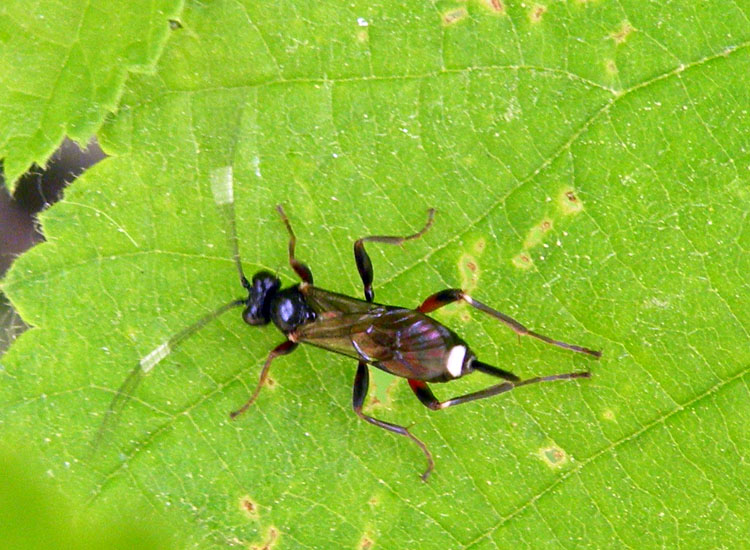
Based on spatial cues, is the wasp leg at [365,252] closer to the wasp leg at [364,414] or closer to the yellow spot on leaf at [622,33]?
the wasp leg at [364,414]

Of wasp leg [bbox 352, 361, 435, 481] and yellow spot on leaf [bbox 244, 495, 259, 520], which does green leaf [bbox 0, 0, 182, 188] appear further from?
yellow spot on leaf [bbox 244, 495, 259, 520]

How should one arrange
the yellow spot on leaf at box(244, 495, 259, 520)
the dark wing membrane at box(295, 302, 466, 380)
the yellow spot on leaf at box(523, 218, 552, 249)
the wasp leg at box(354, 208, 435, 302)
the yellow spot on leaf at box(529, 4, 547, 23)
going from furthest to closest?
the yellow spot on leaf at box(244, 495, 259, 520)
the wasp leg at box(354, 208, 435, 302)
the yellow spot on leaf at box(523, 218, 552, 249)
the yellow spot on leaf at box(529, 4, 547, 23)
the dark wing membrane at box(295, 302, 466, 380)

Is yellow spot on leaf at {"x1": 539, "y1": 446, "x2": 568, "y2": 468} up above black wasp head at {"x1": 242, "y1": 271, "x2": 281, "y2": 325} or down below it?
below

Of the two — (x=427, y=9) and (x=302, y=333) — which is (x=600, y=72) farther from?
(x=302, y=333)

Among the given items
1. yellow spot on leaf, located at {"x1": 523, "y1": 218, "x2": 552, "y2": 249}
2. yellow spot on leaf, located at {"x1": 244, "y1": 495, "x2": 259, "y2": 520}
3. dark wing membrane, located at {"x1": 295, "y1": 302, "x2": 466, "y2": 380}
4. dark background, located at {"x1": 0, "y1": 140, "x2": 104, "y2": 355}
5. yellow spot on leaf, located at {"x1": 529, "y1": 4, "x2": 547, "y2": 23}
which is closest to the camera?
dark wing membrane, located at {"x1": 295, "y1": 302, "x2": 466, "y2": 380}

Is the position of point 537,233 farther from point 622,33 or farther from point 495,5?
point 495,5

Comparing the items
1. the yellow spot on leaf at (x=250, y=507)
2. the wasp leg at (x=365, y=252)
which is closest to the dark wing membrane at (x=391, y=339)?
the wasp leg at (x=365, y=252)

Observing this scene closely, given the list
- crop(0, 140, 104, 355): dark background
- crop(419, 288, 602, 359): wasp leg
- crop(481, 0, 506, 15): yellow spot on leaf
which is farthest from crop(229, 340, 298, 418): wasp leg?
crop(0, 140, 104, 355): dark background
